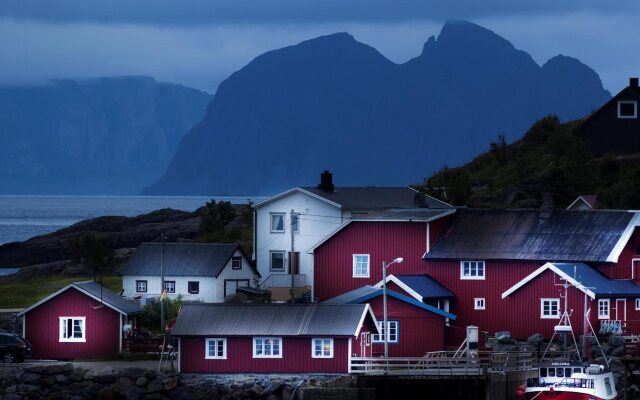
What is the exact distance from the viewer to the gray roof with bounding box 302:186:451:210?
262 feet

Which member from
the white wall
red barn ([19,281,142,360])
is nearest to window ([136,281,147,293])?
the white wall

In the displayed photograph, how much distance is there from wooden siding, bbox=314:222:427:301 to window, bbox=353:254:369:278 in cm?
16

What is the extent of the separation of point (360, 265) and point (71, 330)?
15426 millimetres

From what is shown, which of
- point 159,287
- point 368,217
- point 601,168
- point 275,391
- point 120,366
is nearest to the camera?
point 275,391

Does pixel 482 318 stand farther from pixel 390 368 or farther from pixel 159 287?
pixel 159 287

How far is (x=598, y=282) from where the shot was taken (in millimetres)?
63219

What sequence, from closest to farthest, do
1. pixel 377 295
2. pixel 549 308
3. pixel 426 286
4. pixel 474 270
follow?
pixel 377 295 → pixel 549 308 → pixel 426 286 → pixel 474 270

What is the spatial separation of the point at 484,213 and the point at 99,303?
66.0ft

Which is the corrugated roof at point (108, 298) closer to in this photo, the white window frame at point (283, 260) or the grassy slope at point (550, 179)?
the white window frame at point (283, 260)

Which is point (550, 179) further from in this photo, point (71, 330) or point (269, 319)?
point (71, 330)

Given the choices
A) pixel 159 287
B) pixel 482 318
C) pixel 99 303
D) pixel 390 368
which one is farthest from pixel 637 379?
pixel 159 287

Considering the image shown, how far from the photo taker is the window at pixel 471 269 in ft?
220

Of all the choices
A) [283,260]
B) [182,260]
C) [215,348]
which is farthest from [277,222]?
[215,348]

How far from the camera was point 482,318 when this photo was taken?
6581 cm
